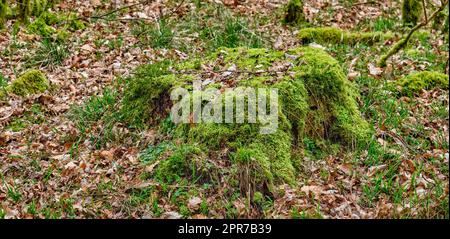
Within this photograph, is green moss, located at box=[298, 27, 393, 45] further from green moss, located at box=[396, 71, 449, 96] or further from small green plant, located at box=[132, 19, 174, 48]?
small green plant, located at box=[132, 19, 174, 48]

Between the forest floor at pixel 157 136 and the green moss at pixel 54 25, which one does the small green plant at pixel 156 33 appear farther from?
the green moss at pixel 54 25

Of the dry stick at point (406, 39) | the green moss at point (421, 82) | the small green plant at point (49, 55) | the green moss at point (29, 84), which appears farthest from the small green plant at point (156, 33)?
the dry stick at point (406, 39)

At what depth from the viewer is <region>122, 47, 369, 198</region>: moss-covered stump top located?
5.10m

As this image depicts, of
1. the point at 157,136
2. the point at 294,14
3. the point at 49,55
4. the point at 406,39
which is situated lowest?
the point at 157,136

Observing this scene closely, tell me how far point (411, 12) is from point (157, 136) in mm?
5200

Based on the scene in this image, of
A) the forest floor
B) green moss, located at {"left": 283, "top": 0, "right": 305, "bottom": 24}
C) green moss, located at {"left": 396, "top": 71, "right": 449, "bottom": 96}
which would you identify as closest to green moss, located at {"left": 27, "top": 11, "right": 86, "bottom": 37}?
the forest floor

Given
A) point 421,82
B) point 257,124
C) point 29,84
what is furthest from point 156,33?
point 421,82

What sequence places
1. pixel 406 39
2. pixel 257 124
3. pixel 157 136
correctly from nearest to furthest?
1. pixel 406 39
2. pixel 257 124
3. pixel 157 136

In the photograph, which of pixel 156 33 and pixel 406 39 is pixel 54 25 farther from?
pixel 406 39

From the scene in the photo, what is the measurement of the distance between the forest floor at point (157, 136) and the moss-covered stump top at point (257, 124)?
0.19 m

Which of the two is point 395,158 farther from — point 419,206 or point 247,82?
point 247,82

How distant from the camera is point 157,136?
579cm

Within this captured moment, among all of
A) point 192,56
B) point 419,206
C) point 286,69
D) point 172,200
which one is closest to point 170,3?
point 192,56

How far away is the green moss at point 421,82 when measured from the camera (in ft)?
21.7
